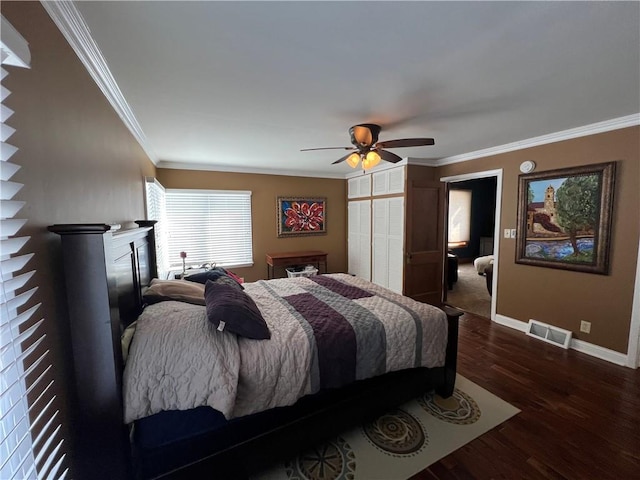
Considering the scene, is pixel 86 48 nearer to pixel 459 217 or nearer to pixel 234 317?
pixel 234 317

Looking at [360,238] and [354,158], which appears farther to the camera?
[360,238]

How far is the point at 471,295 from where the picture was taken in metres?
4.95

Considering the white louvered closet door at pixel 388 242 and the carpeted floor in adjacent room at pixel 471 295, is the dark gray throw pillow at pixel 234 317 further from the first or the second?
the carpeted floor in adjacent room at pixel 471 295

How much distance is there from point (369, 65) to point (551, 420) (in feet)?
9.27

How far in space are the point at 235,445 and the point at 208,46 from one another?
220 cm

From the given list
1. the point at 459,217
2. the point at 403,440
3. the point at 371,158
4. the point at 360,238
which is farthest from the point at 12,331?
the point at 459,217

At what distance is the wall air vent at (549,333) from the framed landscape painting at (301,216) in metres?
3.66

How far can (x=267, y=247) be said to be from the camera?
5117 mm

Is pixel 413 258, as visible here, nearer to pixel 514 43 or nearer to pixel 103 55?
pixel 514 43

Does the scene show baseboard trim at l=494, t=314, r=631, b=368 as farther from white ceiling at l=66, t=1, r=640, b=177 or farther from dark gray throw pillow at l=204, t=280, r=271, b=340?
dark gray throw pillow at l=204, t=280, r=271, b=340

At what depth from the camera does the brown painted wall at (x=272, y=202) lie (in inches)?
179

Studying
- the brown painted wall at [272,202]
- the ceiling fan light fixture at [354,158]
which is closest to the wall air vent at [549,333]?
the ceiling fan light fixture at [354,158]

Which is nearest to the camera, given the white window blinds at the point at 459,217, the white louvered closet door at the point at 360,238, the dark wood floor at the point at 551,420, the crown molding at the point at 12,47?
the crown molding at the point at 12,47

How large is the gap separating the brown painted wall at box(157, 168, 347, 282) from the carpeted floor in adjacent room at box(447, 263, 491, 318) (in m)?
2.28
